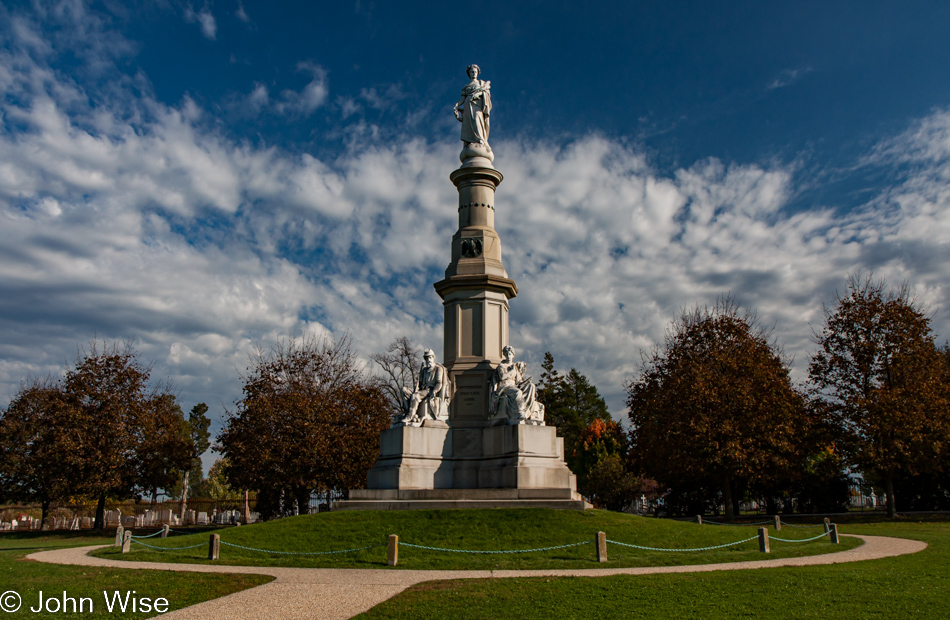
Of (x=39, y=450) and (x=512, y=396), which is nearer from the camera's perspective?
(x=512, y=396)

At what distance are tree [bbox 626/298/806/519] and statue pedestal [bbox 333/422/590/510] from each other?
13720mm

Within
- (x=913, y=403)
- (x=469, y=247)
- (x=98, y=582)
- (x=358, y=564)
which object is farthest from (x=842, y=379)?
(x=98, y=582)

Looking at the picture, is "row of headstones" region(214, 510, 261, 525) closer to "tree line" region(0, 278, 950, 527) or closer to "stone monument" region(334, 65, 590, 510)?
"tree line" region(0, 278, 950, 527)

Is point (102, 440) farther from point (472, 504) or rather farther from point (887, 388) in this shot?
point (887, 388)

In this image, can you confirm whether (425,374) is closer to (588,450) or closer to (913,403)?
(913,403)

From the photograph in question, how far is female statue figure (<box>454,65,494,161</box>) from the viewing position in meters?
24.6

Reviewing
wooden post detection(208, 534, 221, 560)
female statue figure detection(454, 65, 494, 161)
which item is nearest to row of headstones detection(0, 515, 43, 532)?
wooden post detection(208, 534, 221, 560)

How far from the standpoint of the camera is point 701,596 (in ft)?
33.9

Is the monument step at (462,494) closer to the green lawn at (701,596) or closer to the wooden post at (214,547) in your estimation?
the wooden post at (214,547)

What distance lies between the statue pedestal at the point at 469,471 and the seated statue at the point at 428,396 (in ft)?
1.35

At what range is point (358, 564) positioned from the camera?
1409cm

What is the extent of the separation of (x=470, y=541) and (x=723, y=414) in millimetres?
20492

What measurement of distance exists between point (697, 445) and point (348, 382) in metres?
18.3

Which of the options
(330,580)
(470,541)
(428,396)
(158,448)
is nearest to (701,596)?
(470,541)
